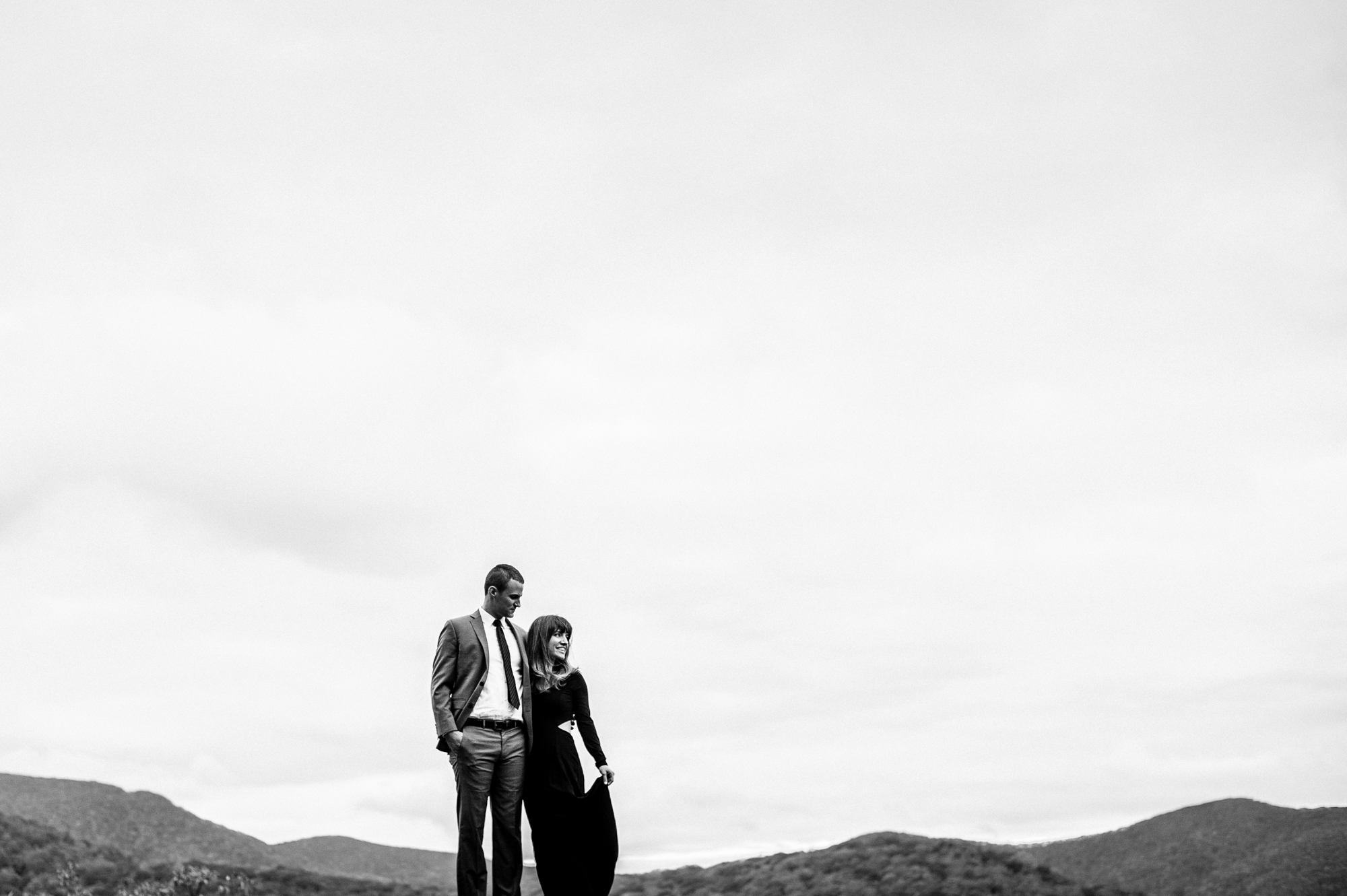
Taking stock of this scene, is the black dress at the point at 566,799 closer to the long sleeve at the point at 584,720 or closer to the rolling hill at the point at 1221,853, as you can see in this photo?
the long sleeve at the point at 584,720

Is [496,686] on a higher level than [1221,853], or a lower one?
higher

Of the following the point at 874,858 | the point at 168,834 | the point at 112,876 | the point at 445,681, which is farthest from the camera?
the point at 168,834

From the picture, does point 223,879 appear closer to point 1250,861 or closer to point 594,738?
point 594,738

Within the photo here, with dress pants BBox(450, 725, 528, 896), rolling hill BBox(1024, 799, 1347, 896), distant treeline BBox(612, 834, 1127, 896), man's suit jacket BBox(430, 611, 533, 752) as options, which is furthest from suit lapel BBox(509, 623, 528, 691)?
rolling hill BBox(1024, 799, 1347, 896)

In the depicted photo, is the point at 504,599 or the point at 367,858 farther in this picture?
the point at 367,858

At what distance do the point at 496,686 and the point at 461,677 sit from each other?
1.15ft

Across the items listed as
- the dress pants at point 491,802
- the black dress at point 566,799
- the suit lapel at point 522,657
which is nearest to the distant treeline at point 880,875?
the black dress at point 566,799

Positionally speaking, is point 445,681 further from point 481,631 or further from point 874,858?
point 874,858

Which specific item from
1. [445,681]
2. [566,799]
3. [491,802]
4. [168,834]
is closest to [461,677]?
[445,681]

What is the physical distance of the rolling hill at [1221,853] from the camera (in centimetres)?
3772

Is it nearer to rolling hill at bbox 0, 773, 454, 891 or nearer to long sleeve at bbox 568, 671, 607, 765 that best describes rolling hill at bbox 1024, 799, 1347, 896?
rolling hill at bbox 0, 773, 454, 891

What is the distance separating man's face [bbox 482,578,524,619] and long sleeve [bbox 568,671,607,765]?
3.10 feet

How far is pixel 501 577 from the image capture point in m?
11.5

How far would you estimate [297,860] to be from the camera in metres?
45.3
